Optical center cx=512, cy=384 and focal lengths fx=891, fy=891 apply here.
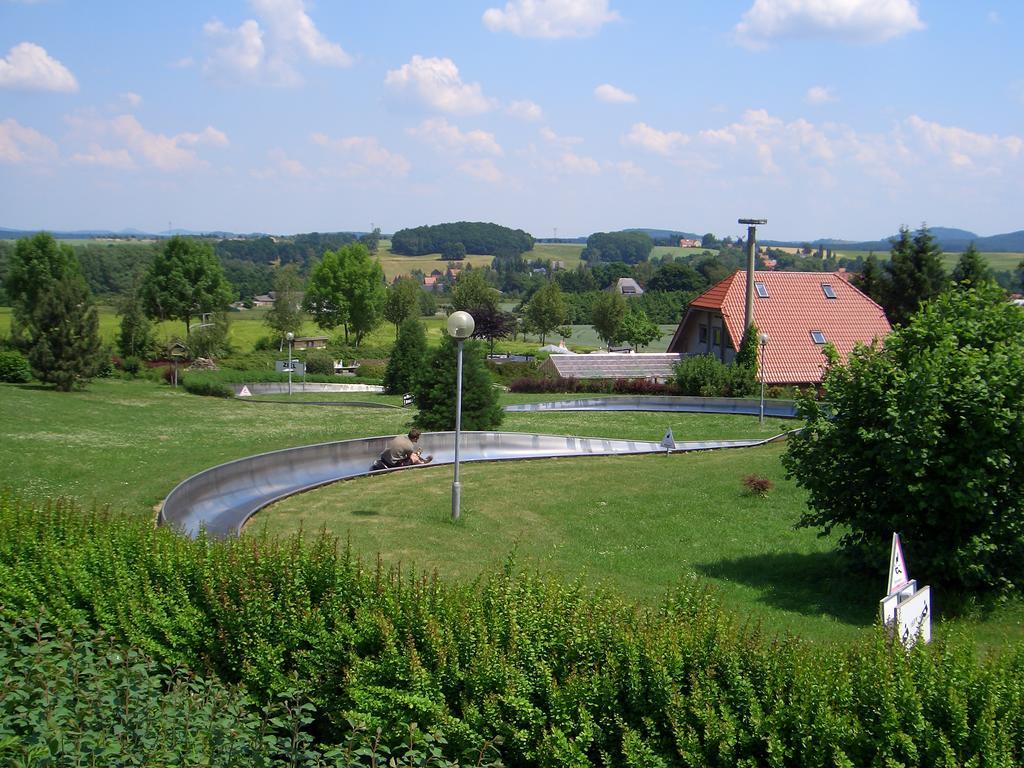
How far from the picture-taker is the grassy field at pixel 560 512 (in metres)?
13.2

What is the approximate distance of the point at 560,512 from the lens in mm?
18781

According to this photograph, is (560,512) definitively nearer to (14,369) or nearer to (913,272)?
(14,369)

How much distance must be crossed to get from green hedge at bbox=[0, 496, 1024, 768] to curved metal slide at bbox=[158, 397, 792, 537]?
5.82 ft

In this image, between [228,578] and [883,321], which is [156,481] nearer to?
[228,578]

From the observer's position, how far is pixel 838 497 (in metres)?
13.9

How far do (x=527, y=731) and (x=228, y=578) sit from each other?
11.1 feet

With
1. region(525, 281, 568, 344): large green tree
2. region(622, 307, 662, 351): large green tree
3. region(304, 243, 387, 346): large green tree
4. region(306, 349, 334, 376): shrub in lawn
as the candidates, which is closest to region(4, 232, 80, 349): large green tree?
region(306, 349, 334, 376): shrub in lawn

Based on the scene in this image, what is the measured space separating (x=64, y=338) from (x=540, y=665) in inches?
1668

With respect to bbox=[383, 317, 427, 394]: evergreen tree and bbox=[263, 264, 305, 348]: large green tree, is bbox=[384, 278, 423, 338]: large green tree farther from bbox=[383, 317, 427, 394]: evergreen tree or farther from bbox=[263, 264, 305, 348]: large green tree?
bbox=[383, 317, 427, 394]: evergreen tree

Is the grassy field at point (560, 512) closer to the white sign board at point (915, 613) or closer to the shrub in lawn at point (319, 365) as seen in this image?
the white sign board at point (915, 613)

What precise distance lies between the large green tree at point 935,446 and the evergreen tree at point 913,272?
55797mm

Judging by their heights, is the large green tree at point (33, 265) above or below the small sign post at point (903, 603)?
above

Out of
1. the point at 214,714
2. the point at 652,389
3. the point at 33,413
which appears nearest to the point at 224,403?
the point at 33,413

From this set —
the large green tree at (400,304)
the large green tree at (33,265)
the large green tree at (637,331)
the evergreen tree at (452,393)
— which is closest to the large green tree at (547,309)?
the large green tree at (637,331)
